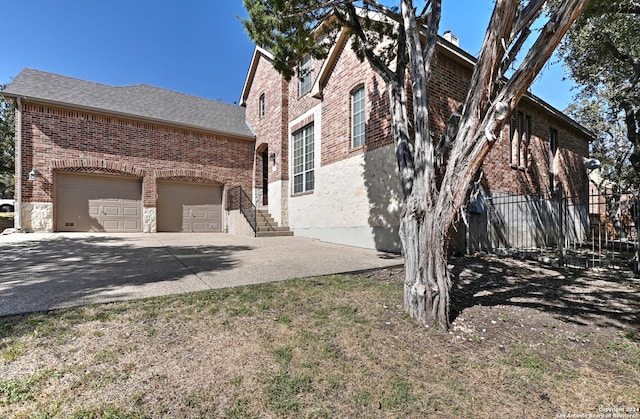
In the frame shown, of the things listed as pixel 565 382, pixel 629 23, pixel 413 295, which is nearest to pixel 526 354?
pixel 565 382

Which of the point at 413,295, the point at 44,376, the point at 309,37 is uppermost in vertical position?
the point at 309,37

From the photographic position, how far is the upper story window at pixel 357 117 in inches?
338

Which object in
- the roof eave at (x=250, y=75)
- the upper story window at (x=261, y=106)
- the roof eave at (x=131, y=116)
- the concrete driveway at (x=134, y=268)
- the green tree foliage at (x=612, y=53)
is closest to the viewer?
the concrete driveway at (x=134, y=268)

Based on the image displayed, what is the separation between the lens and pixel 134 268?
5.08m

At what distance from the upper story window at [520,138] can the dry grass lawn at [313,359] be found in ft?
25.5

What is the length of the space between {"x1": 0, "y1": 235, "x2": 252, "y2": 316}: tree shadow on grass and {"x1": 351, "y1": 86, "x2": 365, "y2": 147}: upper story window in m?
4.70

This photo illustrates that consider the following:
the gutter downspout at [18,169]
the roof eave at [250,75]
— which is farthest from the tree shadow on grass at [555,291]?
the roof eave at [250,75]

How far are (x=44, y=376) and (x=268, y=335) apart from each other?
5.26 ft

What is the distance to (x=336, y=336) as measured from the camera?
8.94 ft

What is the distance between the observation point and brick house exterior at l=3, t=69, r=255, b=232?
1032cm

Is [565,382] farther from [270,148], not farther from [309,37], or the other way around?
[270,148]

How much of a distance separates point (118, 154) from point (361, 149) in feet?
33.1

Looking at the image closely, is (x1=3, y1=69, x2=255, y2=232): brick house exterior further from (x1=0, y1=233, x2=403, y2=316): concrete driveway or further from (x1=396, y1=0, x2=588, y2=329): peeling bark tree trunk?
(x1=396, y1=0, x2=588, y2=329): peeling bark tree trunk

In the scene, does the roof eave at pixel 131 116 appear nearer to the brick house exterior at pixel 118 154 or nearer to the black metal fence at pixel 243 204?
the brick house exterior at pixel 118 154
